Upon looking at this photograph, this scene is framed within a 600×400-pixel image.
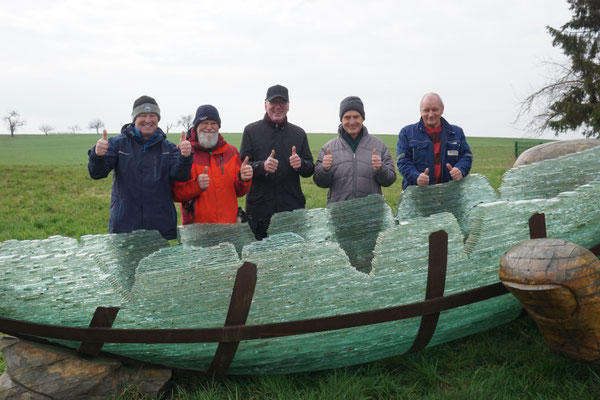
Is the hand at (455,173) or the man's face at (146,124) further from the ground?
the man's face at (146,124)

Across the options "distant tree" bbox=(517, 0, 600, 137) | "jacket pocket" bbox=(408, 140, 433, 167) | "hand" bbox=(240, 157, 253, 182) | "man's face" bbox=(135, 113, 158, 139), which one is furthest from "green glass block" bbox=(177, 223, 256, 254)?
"distant tree" bbox=(517, 0, 600, 137)

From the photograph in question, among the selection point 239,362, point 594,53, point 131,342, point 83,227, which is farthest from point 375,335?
point 594,53

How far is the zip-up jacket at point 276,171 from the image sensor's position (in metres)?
4.19

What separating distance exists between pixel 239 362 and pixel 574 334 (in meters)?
1.94

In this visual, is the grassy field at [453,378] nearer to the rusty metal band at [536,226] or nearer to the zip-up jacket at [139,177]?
the rusty metal band at [536,226]

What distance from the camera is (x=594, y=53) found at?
1942 centimetres

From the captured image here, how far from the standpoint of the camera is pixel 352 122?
13.3 ft

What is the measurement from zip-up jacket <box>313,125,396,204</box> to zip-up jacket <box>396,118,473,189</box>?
0.78 feet

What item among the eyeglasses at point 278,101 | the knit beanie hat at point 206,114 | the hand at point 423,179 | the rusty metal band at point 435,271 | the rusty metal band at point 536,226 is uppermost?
the eyeglasses at point 278,101

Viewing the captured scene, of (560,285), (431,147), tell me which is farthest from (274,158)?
(560,285)

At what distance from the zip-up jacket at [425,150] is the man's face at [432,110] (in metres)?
0.08

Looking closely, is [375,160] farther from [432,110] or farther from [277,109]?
[277,109]

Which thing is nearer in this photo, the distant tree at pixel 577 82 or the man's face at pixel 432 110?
the man's face at pixel 432 110

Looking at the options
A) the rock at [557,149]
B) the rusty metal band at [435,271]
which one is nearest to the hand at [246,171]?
the rusty metal band at [435,271]
